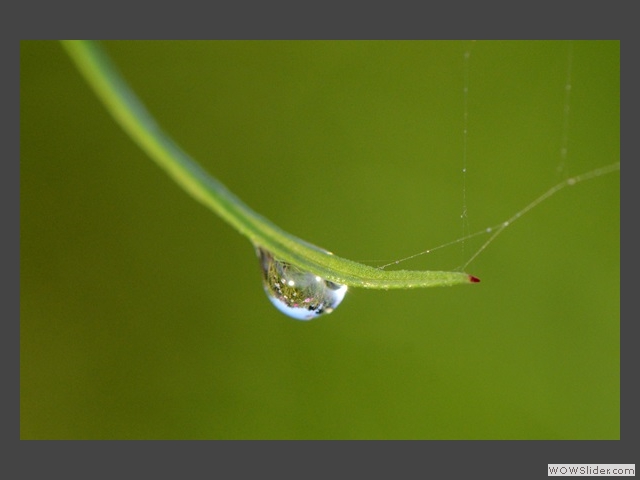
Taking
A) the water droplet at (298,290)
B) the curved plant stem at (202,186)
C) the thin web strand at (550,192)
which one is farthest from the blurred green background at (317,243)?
the curved plant stem at (202,186)

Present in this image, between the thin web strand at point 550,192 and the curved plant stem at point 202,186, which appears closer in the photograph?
the curved plant stem at point 202,186

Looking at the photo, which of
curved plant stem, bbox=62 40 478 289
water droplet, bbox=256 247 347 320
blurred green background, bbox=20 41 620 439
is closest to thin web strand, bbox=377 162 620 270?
blurred green background, bbox=20 41 620 439

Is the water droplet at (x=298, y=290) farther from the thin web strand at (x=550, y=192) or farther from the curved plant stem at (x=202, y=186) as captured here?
the thin web strand at (x=550, y=192)

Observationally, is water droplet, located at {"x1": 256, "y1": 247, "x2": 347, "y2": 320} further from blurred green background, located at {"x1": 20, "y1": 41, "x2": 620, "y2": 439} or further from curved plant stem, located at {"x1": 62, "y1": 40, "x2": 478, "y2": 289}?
blurred green background, located at {"x1": 20, "y1": 41, "x2": 620, "y2": 439}

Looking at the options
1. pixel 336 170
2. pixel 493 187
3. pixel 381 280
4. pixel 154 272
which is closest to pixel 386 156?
pixel 336 170

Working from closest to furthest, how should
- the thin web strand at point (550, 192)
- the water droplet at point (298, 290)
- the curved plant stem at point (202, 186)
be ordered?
the curved plant stem at point (202, 186) < the water droplet at point (298, 290) < the thin web strand at point (550, 192)

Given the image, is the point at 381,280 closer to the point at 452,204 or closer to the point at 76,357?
the point at 452,204
